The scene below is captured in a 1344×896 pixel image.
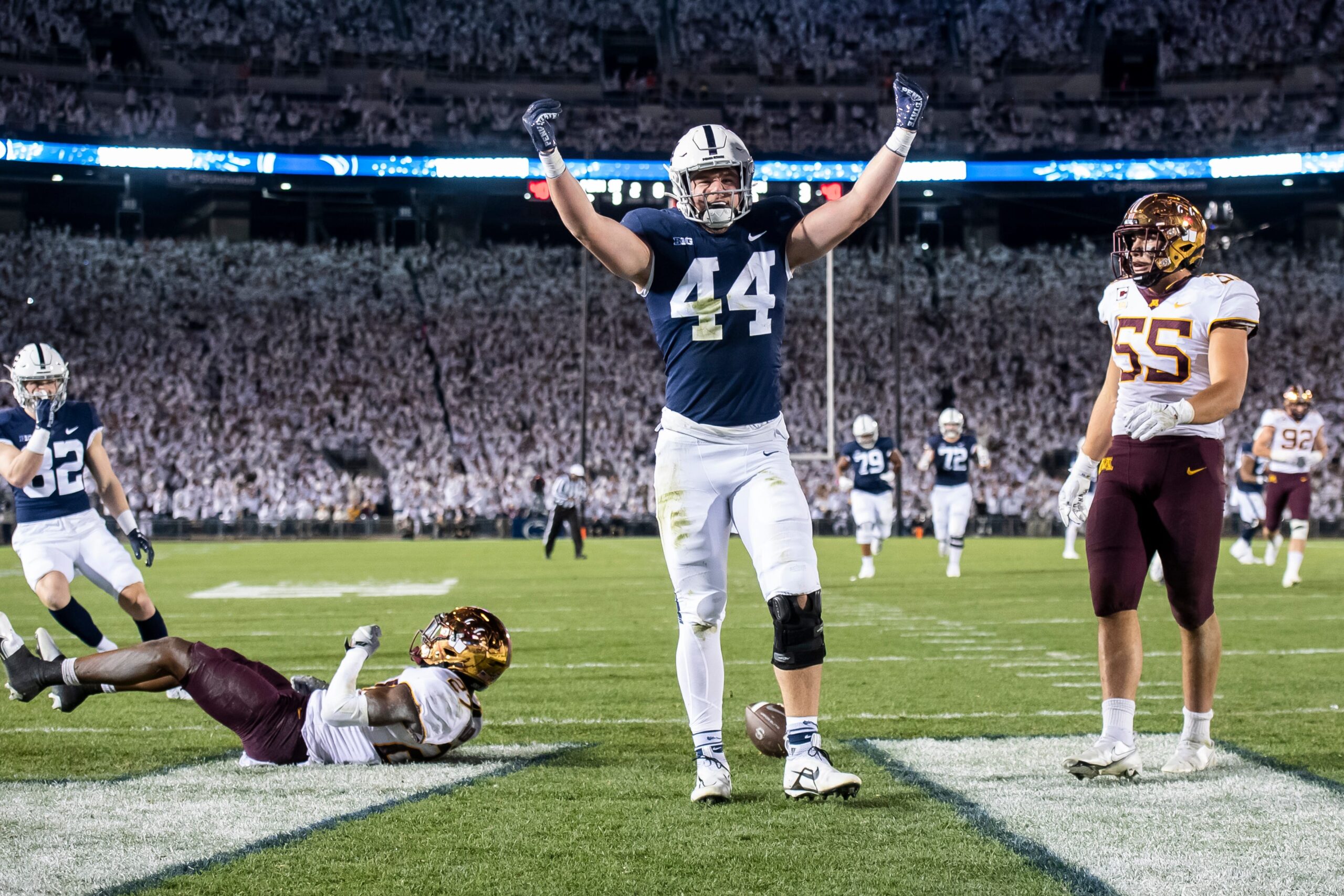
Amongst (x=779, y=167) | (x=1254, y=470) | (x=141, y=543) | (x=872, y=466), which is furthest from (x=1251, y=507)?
(x=141, y=543)

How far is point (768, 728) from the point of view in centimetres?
466

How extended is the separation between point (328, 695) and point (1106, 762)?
245cm

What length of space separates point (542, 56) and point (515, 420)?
8.96 m

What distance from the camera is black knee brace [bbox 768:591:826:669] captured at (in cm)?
400

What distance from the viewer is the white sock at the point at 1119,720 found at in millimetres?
4297

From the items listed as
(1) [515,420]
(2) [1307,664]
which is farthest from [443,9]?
(2) [1307,664]

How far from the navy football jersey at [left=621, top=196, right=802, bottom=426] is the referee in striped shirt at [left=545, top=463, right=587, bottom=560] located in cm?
1468

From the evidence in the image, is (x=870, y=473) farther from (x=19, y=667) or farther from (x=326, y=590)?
(x=19, y=667)

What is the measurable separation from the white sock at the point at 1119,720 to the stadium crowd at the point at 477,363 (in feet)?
77.5

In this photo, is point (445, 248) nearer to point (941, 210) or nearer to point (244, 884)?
point (941, 210)

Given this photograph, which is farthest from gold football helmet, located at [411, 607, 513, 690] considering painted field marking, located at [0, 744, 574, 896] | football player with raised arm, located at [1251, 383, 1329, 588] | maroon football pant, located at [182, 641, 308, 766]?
football player with raised arm, located at [1251, 383, 1329, 588]

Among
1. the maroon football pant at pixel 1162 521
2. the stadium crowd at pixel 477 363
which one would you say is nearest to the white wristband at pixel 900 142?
the maroon football pant at pixel 1162 521

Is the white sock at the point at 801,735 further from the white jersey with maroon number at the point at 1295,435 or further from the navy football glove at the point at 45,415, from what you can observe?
the white jersey with maroon number at the point at 1295,435

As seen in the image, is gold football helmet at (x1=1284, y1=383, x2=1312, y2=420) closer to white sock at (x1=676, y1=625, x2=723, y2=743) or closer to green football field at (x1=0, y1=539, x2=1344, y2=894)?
green football field at (x1=0, y1=539, x2=1344, y2=894)
